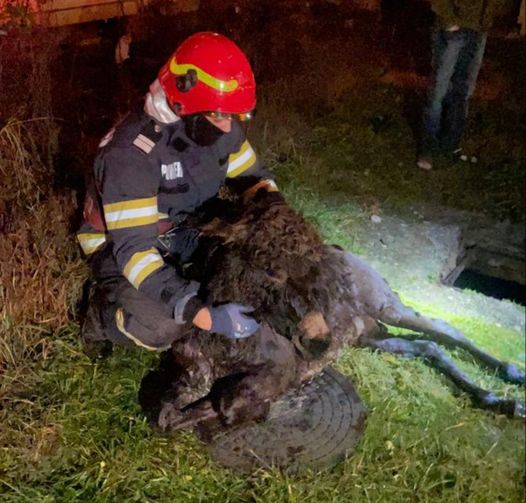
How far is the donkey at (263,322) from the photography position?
3.02 meters

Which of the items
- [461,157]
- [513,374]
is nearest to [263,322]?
[513,374]

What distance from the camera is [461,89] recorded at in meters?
5.98

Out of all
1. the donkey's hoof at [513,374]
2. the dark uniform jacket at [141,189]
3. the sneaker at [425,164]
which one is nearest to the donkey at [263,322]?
the donkey's hoof at [513,374]

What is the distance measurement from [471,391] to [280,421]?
46.9 inches

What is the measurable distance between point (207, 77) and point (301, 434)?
1874 mm

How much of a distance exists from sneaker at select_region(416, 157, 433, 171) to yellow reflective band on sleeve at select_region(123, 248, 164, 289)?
388cm

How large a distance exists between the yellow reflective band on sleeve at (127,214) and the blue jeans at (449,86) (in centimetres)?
369

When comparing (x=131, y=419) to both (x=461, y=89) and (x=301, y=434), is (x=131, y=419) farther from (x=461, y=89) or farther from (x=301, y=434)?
(x=461, y=89)

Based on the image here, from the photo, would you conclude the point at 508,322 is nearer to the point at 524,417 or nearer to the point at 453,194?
the point at 524,417

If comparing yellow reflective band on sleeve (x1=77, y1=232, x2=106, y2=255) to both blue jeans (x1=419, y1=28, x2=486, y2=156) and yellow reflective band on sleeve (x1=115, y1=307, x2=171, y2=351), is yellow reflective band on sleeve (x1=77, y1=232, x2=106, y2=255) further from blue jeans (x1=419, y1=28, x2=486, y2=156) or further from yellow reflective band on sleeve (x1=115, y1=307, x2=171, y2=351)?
blue jeans (x1=419, y1=28, x2=486, y2=156)

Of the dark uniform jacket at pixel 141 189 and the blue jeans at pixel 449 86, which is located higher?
the dark uniform jacket at pixel 141 189

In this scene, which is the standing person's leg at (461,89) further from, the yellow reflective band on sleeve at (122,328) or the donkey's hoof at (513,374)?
the yellow reflective band on sleeve at (122,328)

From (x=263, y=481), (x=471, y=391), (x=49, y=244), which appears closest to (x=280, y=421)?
(x=263, y=481)

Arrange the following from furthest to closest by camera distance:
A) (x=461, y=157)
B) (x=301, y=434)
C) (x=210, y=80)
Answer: (x=461, y=157) → (x=301, y=434) → (x=210, y=80)
